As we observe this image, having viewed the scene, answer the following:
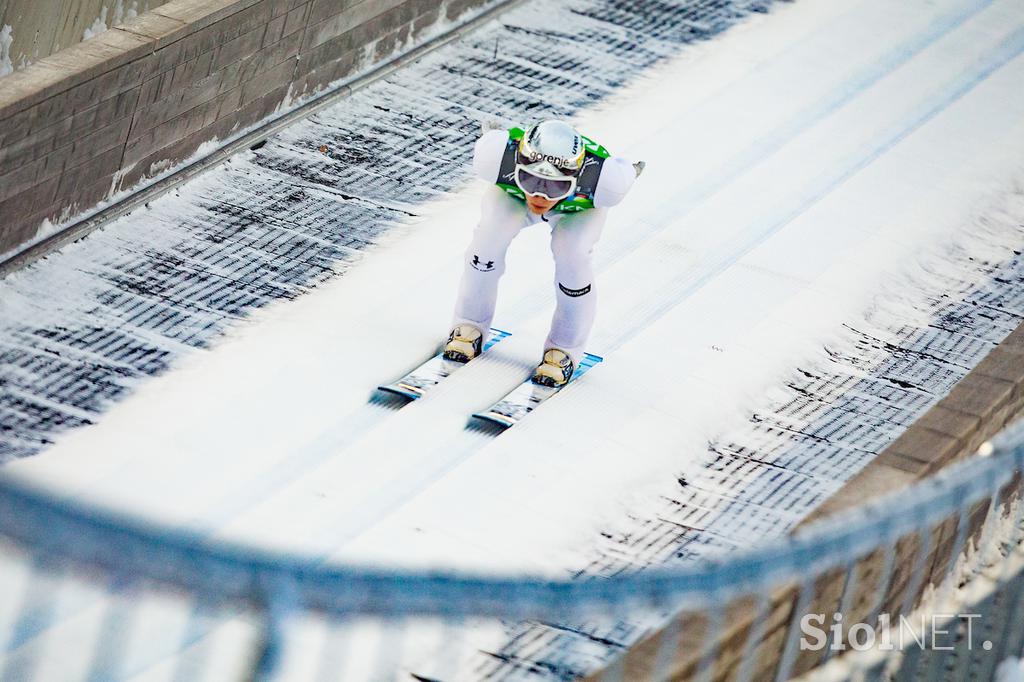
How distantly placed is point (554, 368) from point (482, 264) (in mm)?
558

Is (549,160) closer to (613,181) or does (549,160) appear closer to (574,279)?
(613,181)

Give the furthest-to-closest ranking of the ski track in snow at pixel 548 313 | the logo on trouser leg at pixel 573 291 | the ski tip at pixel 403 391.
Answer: the ski tip at pixel 403 391 → the logo on trouser leg at pixel 573 291 → the ski track in snow at pixel 548 313

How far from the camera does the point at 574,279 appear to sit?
7203 mm

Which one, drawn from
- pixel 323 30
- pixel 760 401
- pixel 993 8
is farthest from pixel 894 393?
pixel 993 8

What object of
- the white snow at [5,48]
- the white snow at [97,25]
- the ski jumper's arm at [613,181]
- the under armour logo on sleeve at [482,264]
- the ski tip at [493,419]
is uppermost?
the ski jumper's arm at [613,181]

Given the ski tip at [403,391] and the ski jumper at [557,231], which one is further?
the ski tip at [403,391]

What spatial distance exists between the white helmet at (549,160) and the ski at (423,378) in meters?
1.07

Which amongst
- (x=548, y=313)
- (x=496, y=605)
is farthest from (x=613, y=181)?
(x=496, y=605)

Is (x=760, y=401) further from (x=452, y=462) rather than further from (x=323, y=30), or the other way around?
(x=323, y=30)

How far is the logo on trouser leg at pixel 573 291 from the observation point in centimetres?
725

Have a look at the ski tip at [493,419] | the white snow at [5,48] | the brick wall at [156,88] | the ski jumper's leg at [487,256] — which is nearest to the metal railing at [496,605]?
the ski tip at [493,419]

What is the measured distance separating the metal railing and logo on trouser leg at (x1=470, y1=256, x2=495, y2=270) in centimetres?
175

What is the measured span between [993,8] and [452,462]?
23.1ft

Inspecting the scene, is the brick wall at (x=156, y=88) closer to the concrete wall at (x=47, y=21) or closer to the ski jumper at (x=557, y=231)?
the concrete wall at (x=47, y=21)
